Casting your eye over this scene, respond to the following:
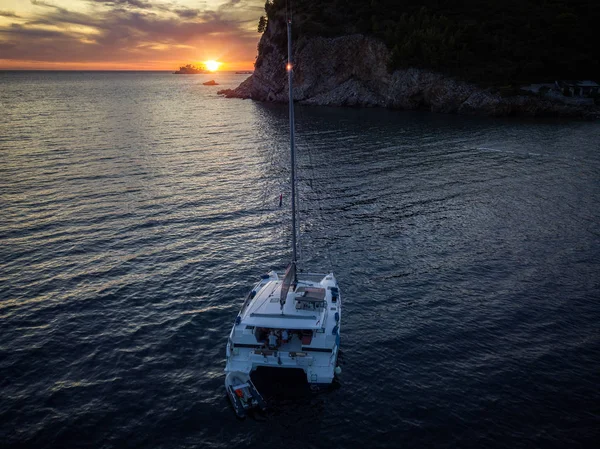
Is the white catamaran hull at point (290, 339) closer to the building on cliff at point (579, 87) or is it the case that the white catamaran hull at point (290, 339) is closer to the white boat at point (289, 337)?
the white boat at point (289, 337)

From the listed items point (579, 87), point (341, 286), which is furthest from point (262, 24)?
point (341, 286)

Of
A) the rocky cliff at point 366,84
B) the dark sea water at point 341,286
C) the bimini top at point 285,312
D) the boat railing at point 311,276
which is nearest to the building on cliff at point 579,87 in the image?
the rocky cliff at point 366,84

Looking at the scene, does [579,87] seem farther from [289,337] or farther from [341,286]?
[289,337]

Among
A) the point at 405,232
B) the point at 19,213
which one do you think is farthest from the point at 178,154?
the point at 405,232

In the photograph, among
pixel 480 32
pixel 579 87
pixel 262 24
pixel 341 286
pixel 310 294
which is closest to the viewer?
pixel 310 294

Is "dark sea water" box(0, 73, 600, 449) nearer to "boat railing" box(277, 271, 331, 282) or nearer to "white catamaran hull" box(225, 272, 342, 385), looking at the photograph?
"white catamaran hull" box(225, 272, 342, 385)
